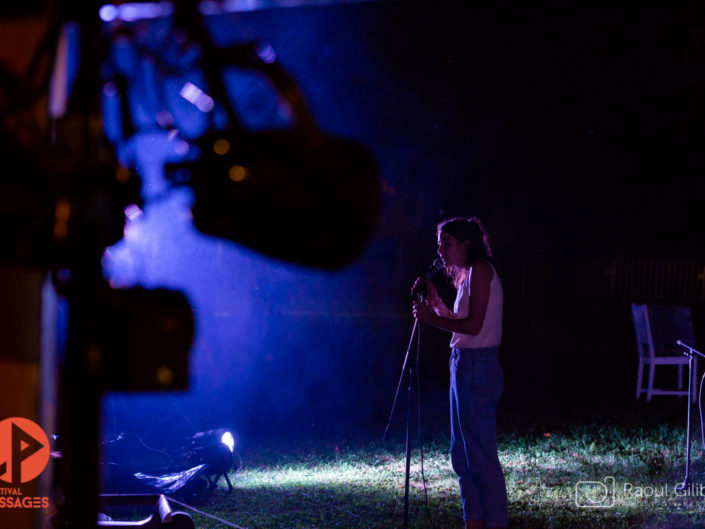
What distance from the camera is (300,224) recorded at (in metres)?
1.28

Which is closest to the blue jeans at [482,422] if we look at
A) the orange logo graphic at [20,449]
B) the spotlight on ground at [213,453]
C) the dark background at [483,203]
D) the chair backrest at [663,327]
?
the orange logo graphic at [20,449]

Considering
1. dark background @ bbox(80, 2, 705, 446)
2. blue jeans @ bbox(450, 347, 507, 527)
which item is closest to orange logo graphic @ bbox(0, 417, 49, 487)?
blue jeans @ bbox(450, 347, 507, 527)

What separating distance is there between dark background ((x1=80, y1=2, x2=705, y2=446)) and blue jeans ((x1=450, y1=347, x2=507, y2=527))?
3.05m

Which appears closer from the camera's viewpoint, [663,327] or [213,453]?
[213,453]

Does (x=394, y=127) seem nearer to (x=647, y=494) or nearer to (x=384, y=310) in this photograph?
(x=384, y=310)

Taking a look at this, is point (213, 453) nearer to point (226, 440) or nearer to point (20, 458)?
point (226, 440)

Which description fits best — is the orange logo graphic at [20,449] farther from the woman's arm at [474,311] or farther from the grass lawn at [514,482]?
the grass lawn at [514,482]

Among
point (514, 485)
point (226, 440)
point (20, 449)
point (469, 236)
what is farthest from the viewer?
point (226, 440)

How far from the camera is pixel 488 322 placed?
326cm

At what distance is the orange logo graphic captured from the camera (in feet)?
7.17

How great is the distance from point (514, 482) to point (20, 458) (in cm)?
368

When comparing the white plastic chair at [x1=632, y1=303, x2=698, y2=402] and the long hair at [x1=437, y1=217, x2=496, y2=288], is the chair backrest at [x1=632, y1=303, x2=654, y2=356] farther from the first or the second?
the long hair at [x1=437, y1=217, x2=496, y2=288]

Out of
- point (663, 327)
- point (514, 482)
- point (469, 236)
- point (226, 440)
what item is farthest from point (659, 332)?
point (469, 236)

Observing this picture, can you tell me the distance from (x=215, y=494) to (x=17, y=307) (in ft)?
10.1
